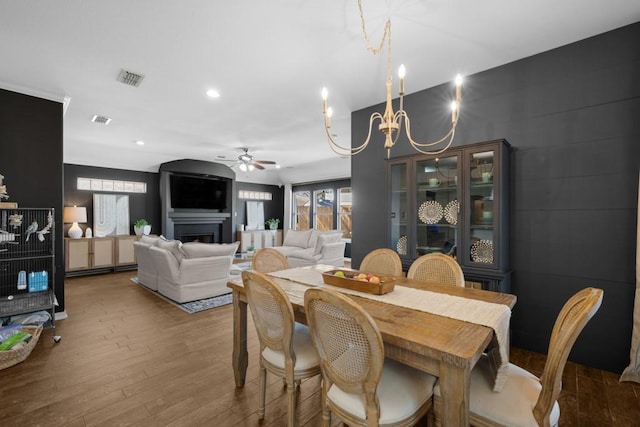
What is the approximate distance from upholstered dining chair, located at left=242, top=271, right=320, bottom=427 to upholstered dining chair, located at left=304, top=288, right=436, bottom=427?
0.21 m

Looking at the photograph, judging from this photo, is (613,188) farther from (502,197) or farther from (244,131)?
(244,131)

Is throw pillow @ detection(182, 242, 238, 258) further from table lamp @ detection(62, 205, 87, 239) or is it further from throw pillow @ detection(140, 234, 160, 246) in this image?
table lamp @ detection(62, 205, 87, 239)

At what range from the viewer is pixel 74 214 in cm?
588

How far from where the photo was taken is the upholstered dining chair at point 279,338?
4.99 ft

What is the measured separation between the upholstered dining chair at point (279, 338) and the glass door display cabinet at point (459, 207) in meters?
1.84

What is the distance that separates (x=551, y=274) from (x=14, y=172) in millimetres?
5698

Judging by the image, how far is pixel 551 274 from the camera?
2615mm

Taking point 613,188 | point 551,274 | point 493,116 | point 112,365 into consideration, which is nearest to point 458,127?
point 493,116

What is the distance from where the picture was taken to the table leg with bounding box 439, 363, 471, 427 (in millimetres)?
1091

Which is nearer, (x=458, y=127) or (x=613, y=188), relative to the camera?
(x=613, y=188)

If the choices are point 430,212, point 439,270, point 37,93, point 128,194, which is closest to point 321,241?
point 430,212

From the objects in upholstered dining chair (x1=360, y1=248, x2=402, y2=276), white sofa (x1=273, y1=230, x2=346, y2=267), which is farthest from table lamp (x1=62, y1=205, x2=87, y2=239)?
upholstered dining chair (x1=360, y1=248, x2=402, y2=276)

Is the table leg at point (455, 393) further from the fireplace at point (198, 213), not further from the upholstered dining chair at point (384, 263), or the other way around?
the fireplace at point (198, 213)

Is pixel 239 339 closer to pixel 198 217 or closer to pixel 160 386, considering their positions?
pixel 160 386
